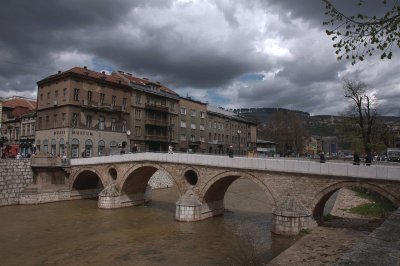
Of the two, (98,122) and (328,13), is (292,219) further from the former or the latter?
(98,122)

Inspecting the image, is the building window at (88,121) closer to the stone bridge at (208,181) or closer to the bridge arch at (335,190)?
the stone bridge at (208,181)

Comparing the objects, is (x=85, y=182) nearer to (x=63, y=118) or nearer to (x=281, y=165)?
(x=63, y=118)

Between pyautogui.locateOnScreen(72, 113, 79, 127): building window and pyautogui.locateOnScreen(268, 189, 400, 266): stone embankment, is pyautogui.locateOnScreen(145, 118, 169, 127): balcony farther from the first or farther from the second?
pyautogui.locateOnScreen(268, 189, 400, 266): stone embankment

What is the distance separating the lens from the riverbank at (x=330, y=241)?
11.9 meters

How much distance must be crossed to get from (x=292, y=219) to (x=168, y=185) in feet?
77.4

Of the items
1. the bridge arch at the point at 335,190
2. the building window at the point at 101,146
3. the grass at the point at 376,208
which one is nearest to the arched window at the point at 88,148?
the building window at the point at 101,146

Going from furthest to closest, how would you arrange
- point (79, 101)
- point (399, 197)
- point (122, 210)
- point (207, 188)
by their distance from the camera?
point (79, 101) < point (122, 210) < point (207, 188) < point (399, 197)

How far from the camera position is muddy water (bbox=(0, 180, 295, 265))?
47.6ft

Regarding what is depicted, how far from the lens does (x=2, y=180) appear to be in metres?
28.6

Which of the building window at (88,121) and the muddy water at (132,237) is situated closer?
the muddy water at (132,237)

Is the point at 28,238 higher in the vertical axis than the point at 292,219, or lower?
lower

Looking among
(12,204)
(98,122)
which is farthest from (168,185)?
(12,204)

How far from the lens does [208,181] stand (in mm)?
22000

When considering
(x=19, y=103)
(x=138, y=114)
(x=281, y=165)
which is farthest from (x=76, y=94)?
(x=281, y=165)
